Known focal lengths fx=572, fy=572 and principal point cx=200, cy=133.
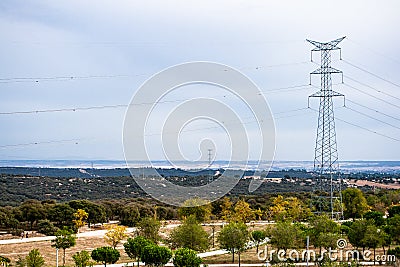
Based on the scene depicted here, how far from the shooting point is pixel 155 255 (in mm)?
30781

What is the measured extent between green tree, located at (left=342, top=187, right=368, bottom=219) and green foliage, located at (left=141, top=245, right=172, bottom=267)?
33.1 metres

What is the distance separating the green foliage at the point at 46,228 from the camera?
4900cm

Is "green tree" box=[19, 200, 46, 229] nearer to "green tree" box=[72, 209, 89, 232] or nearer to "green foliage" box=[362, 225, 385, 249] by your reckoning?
"green tree" box=[72, 209, 89, 232]

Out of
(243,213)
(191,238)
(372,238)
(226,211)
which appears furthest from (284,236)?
(226,211)

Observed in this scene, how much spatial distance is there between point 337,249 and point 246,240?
5.75 metres

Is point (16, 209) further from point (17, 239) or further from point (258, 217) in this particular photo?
point (258, 217)

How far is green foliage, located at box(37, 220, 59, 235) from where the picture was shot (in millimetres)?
49000

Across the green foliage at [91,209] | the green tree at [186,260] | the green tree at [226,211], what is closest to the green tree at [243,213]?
the green tree at [226,211]

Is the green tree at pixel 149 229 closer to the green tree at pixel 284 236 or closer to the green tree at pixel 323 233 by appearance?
the green tree at pixel 284 236

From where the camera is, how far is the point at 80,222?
169ft

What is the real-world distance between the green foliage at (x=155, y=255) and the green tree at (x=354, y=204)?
109ft

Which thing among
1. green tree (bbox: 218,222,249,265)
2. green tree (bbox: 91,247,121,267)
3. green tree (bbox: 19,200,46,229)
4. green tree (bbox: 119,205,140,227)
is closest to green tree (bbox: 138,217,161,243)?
green tree (bbox: 218,222,249,265)

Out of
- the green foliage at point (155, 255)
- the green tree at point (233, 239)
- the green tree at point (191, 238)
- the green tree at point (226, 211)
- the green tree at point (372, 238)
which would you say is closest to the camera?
the green foliage at point (155, 255)

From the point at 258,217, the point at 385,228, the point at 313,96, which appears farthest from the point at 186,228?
the point at 258,217
